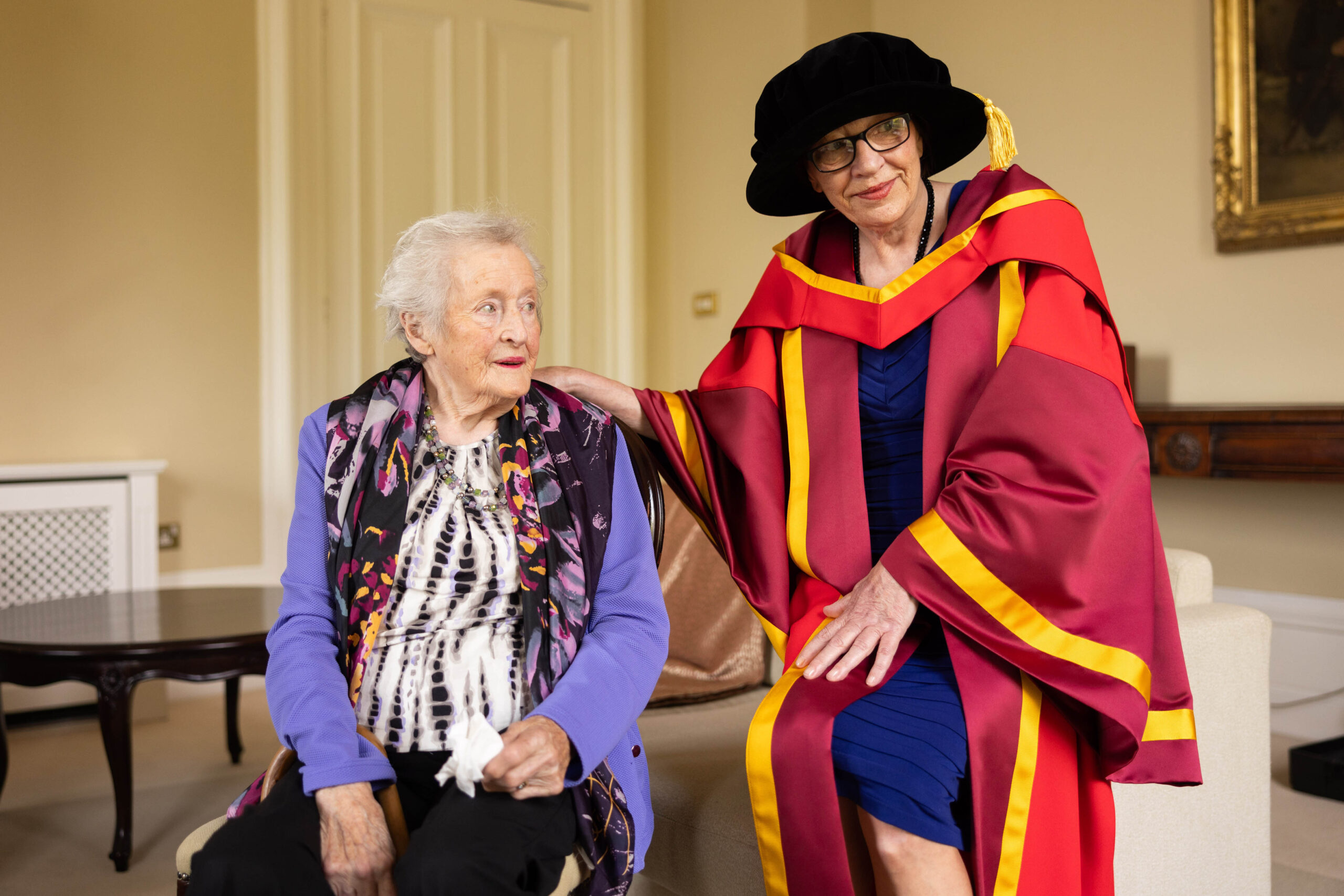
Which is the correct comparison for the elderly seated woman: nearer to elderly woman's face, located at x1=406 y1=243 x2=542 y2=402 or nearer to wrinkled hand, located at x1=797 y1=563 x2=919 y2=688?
elderly woman's face, located at x1=406 y1=243 x2=542 y2=402

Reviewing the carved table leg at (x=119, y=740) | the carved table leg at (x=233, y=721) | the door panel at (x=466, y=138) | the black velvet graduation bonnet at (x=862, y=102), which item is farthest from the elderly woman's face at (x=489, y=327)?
the door panel at (x=466, y=138)

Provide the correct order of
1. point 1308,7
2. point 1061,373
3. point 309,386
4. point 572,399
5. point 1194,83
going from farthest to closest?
point 309,386 < point 1194,83 < point 1308,7 < point 572,399 < point 1061,373

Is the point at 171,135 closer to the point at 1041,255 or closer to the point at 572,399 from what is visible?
the point at 572,399

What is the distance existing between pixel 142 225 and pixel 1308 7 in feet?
13.4

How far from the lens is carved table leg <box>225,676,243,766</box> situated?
10.8 ft

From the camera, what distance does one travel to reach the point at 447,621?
147cm

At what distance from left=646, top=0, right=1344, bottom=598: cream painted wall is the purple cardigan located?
274 cm

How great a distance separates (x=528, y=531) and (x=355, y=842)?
45 cm

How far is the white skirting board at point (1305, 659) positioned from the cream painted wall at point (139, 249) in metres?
3.66

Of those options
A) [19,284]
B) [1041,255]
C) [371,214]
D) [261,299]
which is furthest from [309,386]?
[1041,255]

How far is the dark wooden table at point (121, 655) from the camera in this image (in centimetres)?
244

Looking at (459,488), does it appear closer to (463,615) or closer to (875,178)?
(463,615)

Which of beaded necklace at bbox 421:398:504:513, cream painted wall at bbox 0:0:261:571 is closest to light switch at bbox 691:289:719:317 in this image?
cream painted wall at bbox 0:0:261:571

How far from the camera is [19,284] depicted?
379 centimetres
